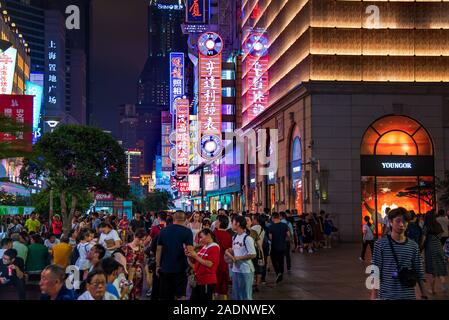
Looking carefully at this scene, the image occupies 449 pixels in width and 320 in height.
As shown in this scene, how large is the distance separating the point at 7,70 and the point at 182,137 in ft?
78.2

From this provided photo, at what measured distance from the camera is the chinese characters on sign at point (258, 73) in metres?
50.6

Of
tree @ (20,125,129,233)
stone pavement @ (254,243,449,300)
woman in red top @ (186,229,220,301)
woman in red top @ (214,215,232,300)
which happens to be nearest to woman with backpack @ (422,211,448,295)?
stone pavement @ (254,243,449,300)

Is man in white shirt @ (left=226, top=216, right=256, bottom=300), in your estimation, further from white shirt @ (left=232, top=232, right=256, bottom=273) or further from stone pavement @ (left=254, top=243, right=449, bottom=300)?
stone pavement @ (left=254, top=243, right=449, bottom=300)

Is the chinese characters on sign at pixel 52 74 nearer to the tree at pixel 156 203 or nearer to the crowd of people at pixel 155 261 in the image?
the tree at pixel 156 203

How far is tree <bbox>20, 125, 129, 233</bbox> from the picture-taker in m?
38.6

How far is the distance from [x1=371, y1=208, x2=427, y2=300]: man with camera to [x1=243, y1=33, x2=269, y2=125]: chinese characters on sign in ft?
138

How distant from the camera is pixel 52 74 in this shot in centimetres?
18938

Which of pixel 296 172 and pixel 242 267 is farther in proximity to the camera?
pixel 296 172

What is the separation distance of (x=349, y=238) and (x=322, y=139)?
5.70 metres

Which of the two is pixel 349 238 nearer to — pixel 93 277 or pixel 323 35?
pixel 323 35

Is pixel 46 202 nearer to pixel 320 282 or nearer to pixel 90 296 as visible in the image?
pixel 320 282

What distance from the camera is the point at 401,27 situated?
127 ft

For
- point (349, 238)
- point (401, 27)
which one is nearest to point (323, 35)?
point (401, 27)

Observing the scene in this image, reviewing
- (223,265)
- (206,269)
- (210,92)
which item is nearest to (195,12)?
(210,92)
